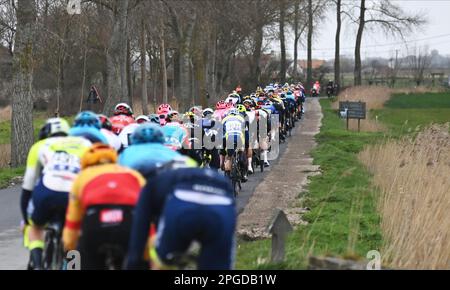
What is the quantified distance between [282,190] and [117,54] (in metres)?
12.4

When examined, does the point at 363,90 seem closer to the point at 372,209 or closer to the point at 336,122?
the point at 336,122

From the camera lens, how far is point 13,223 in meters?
12.9

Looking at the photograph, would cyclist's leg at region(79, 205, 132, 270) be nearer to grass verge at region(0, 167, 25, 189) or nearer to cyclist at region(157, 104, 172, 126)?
cyclist at region(157, 104, 172, 126)

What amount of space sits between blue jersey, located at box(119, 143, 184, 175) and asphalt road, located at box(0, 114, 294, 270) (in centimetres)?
353

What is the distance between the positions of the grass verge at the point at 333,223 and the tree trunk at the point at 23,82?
7931 millimetres

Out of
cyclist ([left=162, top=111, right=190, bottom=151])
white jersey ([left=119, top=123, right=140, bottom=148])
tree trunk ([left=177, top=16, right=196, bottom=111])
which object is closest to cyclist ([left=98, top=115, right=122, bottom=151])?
white jersey ([left=119, top=123, right=140, bottom=148])

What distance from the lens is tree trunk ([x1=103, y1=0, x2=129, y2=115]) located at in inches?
1059

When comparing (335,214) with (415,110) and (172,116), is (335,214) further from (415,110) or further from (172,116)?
(415,110)

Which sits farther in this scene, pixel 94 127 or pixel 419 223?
pixel 419 223

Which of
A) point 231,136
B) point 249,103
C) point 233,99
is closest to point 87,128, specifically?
point 231,136

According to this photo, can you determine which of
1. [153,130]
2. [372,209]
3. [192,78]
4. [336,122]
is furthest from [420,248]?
[192,78]

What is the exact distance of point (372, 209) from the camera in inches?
529
